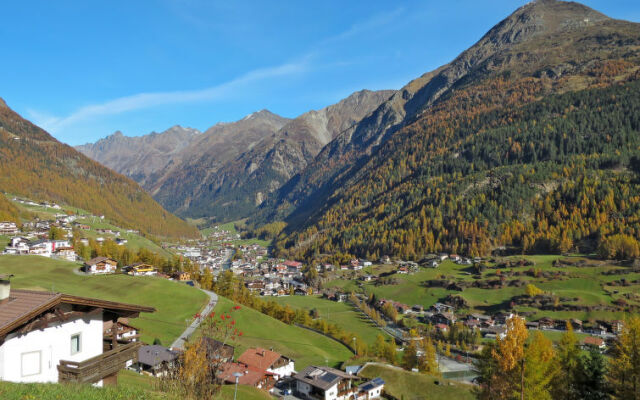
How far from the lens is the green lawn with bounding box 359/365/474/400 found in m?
62.7

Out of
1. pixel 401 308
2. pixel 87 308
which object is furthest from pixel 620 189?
pixel 87 308

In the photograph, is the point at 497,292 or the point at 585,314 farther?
the point at 497,292

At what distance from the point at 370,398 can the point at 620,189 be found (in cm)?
17880

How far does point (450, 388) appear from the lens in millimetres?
64688

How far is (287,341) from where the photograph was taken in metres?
84.2

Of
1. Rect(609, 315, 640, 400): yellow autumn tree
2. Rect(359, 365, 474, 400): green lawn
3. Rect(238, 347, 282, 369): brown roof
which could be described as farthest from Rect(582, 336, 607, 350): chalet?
Rect(238, 347, 282, 369): brown roof

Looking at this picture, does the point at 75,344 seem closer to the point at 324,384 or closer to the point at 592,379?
the point at 592,379

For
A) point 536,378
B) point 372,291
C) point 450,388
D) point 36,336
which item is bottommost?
point 372,291

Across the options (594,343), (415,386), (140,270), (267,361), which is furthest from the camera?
(140,270)

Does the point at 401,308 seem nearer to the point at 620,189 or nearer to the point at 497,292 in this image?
the point at 497,292

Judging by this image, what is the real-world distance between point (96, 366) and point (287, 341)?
71652 millimetres

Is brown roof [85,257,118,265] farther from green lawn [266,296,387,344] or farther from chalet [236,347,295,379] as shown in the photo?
chalet [236,347,295,379]

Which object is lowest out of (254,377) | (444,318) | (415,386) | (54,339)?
(444,318)

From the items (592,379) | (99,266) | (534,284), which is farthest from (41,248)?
(534,284)
